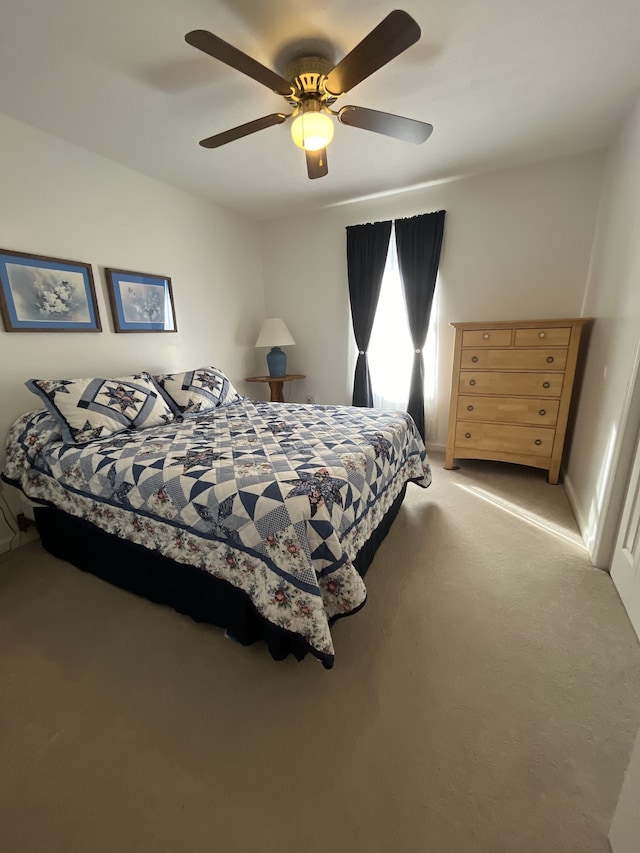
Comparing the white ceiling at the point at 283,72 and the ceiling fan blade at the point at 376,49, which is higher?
the white ceiling at the point at 283,72

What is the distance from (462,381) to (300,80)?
Result: 218cm

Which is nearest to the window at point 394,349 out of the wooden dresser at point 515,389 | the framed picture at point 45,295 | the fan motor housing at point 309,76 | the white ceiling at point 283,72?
the wooden dresser at point 515,389

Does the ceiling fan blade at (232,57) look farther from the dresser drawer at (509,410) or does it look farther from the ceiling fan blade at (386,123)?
the dresser drawer at (509,410)

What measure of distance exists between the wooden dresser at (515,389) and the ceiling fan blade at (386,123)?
1.35 metres

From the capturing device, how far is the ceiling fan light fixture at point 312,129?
1.61 metres

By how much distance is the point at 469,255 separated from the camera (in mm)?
3104

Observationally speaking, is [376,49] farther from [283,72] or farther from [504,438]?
[504,438]

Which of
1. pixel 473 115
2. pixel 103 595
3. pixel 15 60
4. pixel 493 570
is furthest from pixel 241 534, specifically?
pixel 473 115

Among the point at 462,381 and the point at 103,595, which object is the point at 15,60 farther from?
the point at 462,381

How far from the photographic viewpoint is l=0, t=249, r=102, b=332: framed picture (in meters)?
2.00

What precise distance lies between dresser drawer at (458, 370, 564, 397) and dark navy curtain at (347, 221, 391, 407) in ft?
3.65

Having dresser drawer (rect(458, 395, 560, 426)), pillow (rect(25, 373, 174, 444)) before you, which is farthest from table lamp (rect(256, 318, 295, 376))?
dresser drawer (rect(458, 395, 560, 426))

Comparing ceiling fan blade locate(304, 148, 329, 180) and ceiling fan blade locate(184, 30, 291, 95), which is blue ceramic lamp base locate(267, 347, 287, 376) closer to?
ceiling fan blade locate(304, 148, 329, 180)

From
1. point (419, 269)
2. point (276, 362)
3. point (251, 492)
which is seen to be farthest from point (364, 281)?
point (251, 492)
